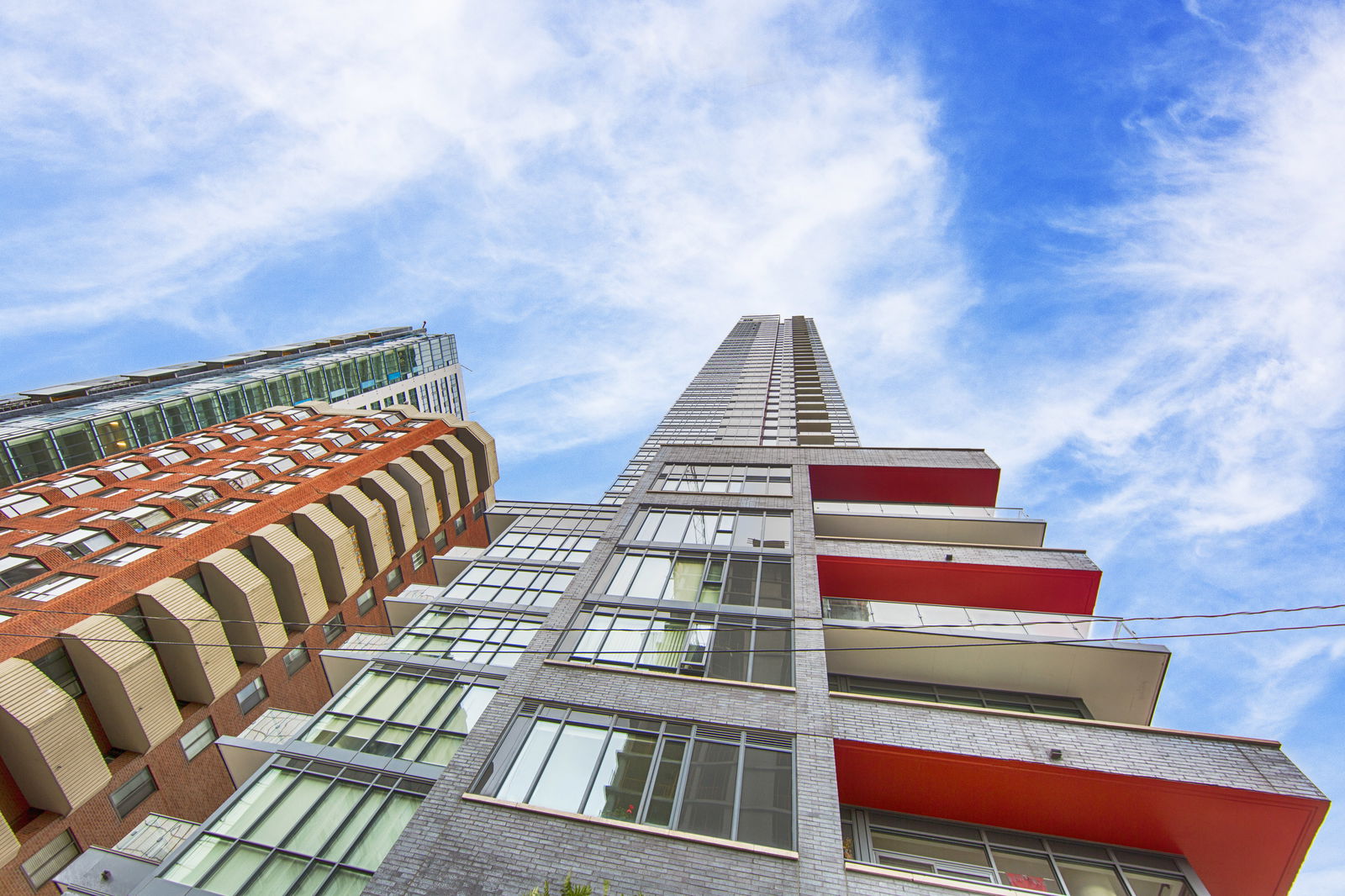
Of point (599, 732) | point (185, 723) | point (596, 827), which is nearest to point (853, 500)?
point (599, 732)

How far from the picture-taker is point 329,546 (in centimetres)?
2370

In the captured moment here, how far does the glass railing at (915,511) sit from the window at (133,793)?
957 inches

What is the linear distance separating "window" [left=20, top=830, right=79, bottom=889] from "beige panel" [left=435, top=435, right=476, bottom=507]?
22.6 meters

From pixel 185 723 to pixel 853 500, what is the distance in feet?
90.0

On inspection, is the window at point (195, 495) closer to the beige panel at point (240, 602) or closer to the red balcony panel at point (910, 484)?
the beige panel at point (240, 602)

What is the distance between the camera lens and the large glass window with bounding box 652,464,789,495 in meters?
20.9

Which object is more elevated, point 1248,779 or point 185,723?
point 1248,779

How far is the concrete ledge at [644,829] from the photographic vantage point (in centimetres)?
845

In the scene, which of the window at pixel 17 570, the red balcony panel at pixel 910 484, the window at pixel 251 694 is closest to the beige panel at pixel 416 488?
the window at pixel 251 694

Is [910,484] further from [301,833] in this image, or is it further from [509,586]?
[301,833]

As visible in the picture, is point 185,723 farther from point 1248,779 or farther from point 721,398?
point 721,398

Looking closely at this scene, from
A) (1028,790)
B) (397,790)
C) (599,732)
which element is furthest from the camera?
(397,790)

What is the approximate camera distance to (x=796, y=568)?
15695mm

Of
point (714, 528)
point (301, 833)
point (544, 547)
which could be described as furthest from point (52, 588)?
point (714, 528)
